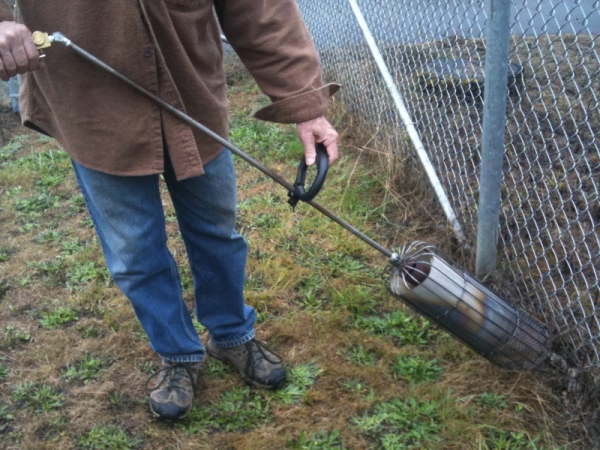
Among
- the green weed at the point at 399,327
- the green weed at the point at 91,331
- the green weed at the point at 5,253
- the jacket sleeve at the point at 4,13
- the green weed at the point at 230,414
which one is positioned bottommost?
the green weed at the point at 399,327

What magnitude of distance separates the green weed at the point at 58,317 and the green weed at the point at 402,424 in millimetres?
1398

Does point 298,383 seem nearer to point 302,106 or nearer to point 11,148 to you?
point 302,106

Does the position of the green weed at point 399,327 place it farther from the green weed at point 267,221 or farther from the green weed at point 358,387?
the green weed at point 267,221

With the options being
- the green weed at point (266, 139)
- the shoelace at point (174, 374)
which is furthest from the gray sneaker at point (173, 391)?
the green weed at point (266, 139)

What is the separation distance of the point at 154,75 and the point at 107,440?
4.18 feet

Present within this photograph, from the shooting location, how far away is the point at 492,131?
2.53m

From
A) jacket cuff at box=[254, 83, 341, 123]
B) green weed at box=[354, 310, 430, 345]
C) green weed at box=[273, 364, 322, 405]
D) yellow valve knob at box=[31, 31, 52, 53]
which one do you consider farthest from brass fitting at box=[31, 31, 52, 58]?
green weed at box=[354, 310, 430, 345]

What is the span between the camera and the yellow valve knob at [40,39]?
5.60 ft

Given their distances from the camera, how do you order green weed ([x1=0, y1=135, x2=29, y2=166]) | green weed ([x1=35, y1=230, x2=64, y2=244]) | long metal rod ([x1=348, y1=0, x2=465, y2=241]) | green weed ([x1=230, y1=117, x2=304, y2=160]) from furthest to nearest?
green weed ([x1=0, y1=135, x2=29, y2=166]) → green weed ([x1=230, y1=117, x2=304, y2=160]) → green weed ([x1=35, y1=230, x2=64, y2=244]) → long metal rod ([x1=348, y1=0, x2=465, y2=241])

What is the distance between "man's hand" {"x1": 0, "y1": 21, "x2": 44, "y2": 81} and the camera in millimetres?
1659

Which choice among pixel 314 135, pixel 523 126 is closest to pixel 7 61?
pixel 314 135

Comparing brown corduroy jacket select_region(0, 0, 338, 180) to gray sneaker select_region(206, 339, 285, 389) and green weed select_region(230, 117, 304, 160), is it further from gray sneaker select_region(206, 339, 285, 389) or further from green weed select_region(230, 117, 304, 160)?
green weed select_region(230, 117, 304, 160)

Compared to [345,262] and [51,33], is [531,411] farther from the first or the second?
[51,33]

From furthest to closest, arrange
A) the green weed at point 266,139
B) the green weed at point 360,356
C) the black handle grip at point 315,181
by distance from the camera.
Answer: the green weed at point 266,139, the green weed at point 360,356, the black handle grip at point 315,181
